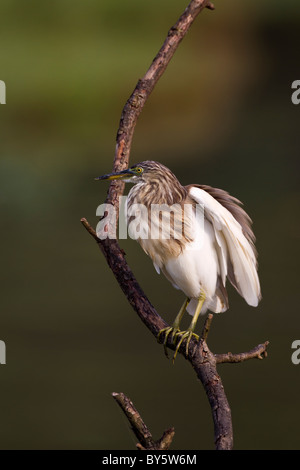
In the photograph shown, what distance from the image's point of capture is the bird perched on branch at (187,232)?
4.91ft

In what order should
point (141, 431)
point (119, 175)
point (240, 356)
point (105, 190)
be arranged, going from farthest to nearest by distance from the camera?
point (105, 190), point (119, 175), point (240, 356), point (141, 431)

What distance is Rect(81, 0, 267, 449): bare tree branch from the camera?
1.25 meters

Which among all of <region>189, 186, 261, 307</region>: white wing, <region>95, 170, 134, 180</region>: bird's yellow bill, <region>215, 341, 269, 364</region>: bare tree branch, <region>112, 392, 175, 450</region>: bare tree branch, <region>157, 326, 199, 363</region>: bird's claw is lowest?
<region>112, 392, 175, 450</region>: bare tree branch

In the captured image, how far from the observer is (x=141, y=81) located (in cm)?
150

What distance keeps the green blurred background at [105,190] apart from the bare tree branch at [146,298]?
1.22m

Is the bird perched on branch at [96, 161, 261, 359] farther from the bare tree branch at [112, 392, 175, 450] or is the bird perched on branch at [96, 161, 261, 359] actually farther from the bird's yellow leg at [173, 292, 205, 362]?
the bare tree branch at [112, 392, 175, 450]

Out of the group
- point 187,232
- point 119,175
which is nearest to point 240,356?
point 187,232

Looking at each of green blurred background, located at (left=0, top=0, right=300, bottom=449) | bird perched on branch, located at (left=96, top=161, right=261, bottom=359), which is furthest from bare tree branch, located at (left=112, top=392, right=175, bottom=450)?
green blurred background, located at (left=0, top=0, right=300, bottom=449)

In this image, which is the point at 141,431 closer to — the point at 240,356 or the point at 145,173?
the point at 240,356

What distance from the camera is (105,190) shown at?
4.44 metres

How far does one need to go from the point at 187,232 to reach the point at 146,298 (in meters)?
0.16

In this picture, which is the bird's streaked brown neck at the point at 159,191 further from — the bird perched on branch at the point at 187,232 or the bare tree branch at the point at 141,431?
the bare tree branch at the point at 141,431

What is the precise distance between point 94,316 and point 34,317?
0.22 metres

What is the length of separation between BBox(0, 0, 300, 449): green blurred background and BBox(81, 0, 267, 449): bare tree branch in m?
1.22
